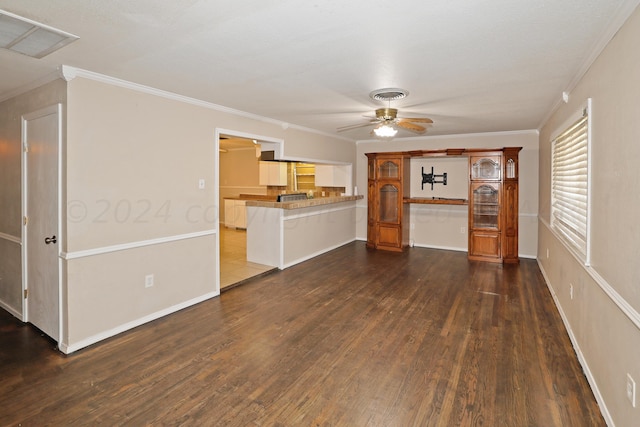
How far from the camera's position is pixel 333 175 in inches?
303

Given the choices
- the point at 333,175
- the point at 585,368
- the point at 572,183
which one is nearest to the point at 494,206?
the point at 572,183

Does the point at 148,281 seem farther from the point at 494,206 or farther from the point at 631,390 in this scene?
the point at 494,206

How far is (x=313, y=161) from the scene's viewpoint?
629 cm

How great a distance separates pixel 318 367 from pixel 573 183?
9.30 ft

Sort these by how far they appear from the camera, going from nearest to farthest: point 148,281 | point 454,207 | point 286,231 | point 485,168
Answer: point 148,281 → point 286,231 → point 485,168 → point 454,207

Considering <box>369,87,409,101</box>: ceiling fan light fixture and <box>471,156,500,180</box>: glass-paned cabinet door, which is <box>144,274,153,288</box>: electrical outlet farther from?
<box>471,156,500,180</box>: glass-paned cabinet door

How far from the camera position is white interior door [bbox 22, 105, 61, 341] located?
3008 millimetres

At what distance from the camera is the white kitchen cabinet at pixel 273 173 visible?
335 inches

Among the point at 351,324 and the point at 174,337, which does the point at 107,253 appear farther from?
the point at 351,324

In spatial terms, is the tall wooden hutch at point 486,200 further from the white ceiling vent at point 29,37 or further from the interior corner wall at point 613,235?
the white ceiling vent at point 29,37

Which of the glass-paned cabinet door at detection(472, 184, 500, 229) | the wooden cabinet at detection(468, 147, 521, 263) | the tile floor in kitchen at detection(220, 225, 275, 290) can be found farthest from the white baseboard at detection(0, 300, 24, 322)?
the glass-paned cabinet door at detection(472, 184, 500, 229)

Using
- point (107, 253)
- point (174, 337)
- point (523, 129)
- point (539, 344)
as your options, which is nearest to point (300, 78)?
point (107, 253)

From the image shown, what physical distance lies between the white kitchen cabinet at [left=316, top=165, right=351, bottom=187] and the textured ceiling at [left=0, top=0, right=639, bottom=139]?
12.3 feet

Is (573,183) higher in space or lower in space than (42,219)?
higher
